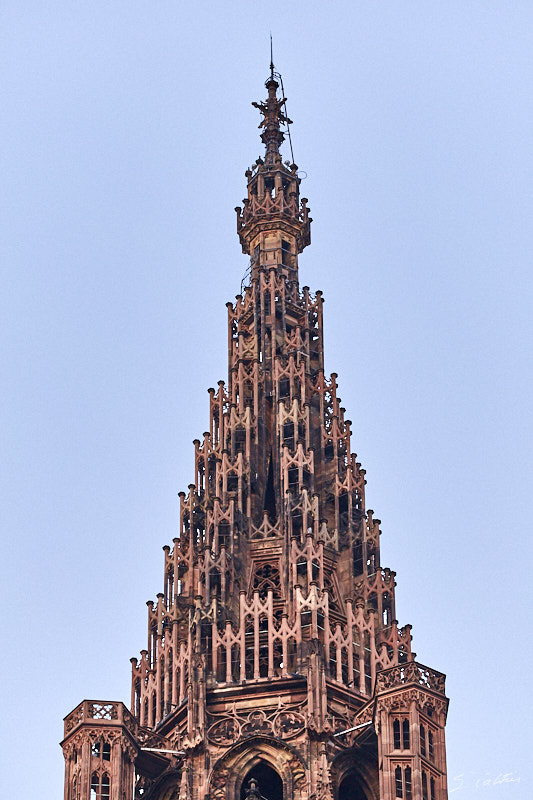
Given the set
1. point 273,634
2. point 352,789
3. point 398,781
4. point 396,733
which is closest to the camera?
point 398,781

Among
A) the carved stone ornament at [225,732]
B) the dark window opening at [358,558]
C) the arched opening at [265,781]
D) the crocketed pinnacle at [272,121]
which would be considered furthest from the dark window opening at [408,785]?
the crocketed pinnacle at [272,121]

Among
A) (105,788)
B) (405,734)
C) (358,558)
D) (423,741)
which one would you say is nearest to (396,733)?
(405,734)

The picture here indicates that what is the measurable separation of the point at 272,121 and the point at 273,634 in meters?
33.4

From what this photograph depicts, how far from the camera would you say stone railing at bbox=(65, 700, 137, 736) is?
288 feet

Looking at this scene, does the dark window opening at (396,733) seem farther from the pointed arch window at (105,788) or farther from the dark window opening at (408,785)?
the pointed arch window at (105,788)

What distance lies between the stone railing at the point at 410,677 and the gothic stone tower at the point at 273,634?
8cm

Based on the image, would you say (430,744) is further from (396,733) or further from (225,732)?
(225,732)

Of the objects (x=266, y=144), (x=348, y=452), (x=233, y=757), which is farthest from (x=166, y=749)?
(x=266, y=144)

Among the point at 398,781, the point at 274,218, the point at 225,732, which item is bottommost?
the point at 398,781

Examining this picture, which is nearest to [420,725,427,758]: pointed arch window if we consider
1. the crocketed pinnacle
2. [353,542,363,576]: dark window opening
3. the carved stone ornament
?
the carved stone ornament

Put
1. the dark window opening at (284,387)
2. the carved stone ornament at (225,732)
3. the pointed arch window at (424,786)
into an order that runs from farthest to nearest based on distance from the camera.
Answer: the dark window opening at (284,387) → the carved stone ornament at (225,732) → the pointed arch window at (424,786)

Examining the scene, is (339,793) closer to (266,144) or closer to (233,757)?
(233,757)

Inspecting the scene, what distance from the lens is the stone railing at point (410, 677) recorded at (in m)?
86.6

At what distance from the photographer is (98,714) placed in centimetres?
8831
